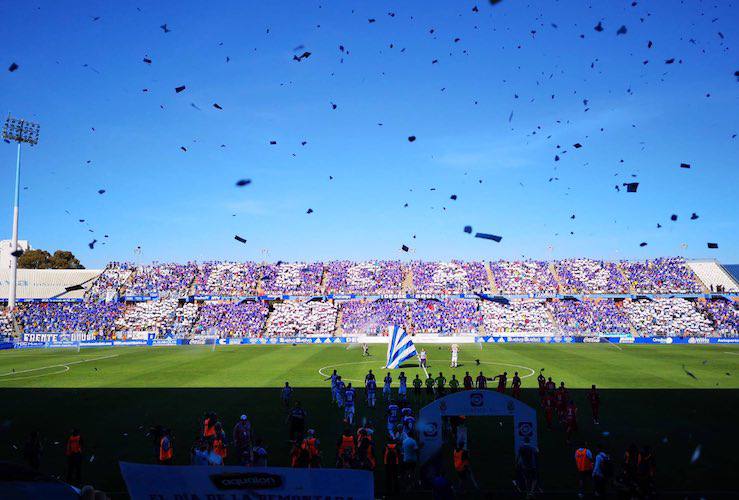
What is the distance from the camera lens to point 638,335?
6012 cm

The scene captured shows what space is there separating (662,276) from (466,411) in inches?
2721

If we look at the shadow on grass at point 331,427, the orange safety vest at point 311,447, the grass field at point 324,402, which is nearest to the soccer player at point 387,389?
the shadow on grass at point 331,427

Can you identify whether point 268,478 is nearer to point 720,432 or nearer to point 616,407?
point 720,432

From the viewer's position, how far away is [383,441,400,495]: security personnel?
12.8 m

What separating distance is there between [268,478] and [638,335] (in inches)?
2530

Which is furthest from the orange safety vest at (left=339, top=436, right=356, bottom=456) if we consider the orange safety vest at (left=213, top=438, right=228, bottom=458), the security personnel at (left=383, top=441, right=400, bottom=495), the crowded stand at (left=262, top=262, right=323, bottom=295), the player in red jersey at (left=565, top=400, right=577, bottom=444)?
the crowded stand at (left=262, top=262, right=323, bottom=295)

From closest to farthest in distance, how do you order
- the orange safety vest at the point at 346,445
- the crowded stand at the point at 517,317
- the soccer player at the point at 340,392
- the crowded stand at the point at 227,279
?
the orange safety vest at the point at 346,445
the soccer player at the point at 340,392
the crowded stand at the point at 517,317
the crowded stand at the point at 227,279

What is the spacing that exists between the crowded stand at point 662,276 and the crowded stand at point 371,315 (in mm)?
32330

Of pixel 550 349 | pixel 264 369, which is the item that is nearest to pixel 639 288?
pixel 550 349

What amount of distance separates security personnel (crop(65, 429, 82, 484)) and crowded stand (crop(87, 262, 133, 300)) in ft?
212

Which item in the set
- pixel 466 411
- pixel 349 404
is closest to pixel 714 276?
pixel 349 404

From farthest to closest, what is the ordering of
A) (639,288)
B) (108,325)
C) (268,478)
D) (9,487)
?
(639,288) < (108,325) < (268,478) < (9,487)

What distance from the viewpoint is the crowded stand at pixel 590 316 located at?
203 feet

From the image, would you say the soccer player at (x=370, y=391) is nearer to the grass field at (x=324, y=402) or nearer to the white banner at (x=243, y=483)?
the grass field at (x=324, y=402)
